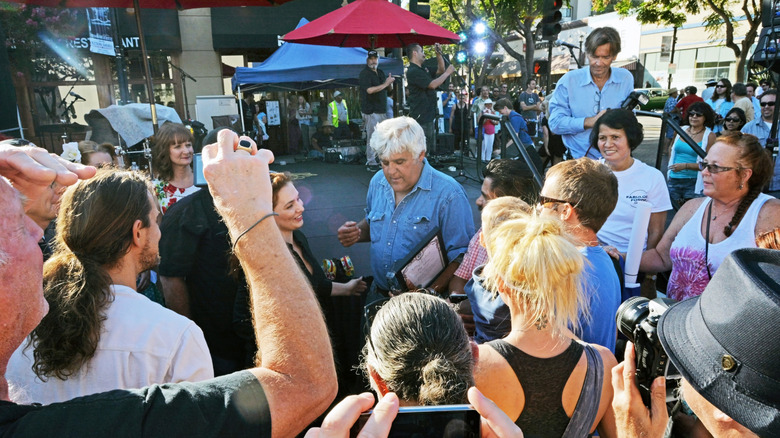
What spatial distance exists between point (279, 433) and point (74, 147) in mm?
4957

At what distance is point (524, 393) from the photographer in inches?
68.8

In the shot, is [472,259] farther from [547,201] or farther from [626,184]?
[626,184]

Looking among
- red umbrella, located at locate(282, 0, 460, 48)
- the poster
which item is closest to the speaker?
red umbrella, located at locate(282, 0, 460, 48)

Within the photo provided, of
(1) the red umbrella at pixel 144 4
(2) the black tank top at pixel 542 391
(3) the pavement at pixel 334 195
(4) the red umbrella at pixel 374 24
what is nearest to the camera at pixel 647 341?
(2) the black tank top at pixel 542 391

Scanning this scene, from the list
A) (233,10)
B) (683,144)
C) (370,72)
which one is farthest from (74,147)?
(233,10)

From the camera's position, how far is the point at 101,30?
1196 centimetres

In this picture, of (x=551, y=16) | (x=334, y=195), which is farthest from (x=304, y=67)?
(x=551, y=16)

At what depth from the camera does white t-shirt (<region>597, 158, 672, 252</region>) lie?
337cm

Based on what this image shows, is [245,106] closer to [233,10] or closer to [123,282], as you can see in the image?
[233,10]

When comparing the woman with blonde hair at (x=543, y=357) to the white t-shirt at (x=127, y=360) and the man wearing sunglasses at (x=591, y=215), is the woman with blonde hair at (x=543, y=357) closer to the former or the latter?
the man wearing sunglasses at (x=591, y=215)

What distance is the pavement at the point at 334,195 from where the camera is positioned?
6.30m

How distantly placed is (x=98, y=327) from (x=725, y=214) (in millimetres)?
3138

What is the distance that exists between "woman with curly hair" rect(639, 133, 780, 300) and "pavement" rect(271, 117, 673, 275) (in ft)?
11.2

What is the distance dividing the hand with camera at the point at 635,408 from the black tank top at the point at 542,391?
0.30 m
